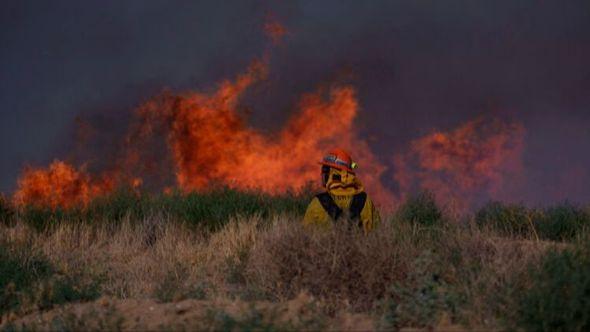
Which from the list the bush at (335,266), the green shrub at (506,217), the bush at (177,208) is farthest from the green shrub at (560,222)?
the bush at (335,266)

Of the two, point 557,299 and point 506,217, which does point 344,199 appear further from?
point 506,217

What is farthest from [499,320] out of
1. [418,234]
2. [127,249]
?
[127,249]

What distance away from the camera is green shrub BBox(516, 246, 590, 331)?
7.65m

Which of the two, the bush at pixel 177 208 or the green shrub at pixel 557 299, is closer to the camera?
the green shrub at pixel 557 299

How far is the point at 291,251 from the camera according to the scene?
9594 millimetres

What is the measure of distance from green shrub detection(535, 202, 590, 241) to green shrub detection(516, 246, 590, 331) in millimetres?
9033

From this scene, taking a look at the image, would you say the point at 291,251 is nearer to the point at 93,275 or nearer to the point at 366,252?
the point at 366,252

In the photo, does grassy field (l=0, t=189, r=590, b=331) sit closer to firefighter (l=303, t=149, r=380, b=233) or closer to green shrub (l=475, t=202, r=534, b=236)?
firefighter (l=303, t=149, r=380, b=233)

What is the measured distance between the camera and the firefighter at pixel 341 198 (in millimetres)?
11453

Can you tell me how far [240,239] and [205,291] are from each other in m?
4.23

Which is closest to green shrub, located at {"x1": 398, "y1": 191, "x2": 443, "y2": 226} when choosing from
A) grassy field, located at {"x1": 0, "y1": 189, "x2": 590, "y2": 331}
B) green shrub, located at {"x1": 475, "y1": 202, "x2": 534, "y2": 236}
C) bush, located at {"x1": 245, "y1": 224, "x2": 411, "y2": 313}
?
green shrub, located at {"x1": 475, "y1": 202, "x2": 534, "y2": 236}

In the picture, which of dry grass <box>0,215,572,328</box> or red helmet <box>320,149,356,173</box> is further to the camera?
red helmet <box>320,149,356,173</box>

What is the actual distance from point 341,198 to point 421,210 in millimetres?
6475

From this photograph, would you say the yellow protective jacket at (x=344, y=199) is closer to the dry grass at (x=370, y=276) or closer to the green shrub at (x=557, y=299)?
the dry grass at (x=370, y=276)
